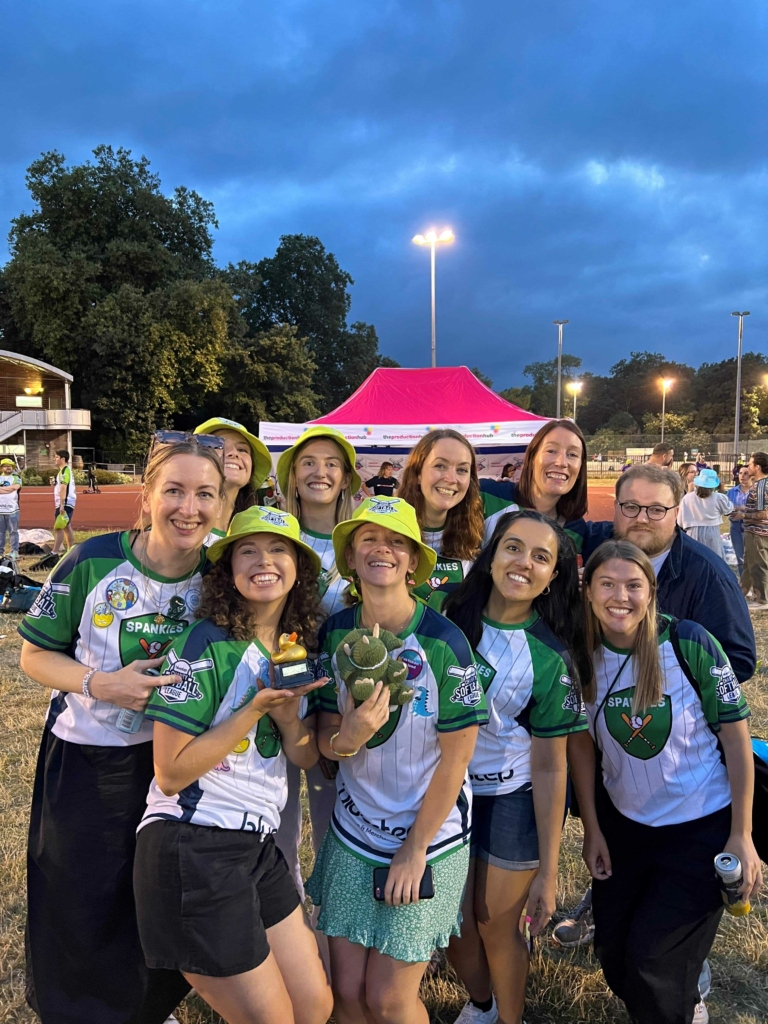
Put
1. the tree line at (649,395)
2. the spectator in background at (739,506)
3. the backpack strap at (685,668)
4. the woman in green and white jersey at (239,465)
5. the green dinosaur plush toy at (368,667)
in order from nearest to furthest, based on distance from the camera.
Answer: the green dinosaur plush toy at (368,667) < the backpack strap at (685,668) < the woman in green and white jersey at (239,465) < the spectator in background at (739,506) < the tree line at (649,395)

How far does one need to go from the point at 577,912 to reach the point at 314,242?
194ft

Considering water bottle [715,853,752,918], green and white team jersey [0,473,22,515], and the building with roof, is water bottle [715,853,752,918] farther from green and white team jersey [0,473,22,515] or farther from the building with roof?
the building with roof

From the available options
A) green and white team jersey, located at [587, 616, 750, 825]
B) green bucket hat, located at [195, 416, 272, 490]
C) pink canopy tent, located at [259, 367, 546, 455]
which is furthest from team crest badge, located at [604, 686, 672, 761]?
pink canopy tent, located at [259, 367, 546, 455]

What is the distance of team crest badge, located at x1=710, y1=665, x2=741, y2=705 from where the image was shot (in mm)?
2184

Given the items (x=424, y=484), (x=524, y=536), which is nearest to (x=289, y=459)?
(x=424, y=484)

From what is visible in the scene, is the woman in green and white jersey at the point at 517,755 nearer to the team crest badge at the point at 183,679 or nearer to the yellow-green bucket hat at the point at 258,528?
the yellow-green bucket hat at the point at 258,528

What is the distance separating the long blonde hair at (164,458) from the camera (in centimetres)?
211

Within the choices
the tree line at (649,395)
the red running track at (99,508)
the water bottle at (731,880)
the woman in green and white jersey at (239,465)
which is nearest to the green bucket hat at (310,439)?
the woman in green and white jersey at (239,465)

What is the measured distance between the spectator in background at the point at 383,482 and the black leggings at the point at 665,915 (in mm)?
9230

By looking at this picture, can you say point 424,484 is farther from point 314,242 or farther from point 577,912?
point 314,242

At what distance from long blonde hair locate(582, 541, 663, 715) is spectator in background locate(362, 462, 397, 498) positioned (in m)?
9.02

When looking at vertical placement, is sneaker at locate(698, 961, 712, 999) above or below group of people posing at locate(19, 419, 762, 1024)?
below

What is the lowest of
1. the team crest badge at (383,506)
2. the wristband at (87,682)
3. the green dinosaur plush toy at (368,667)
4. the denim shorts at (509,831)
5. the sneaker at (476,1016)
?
the sneaker at (476,1016)

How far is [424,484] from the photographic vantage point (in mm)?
2992
